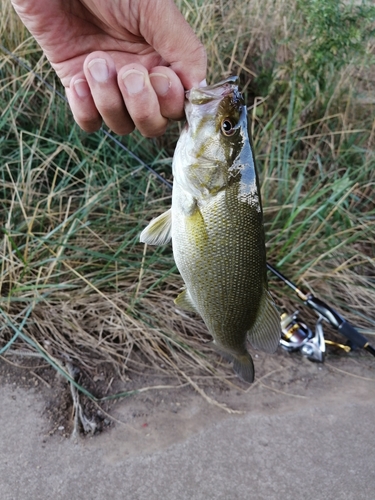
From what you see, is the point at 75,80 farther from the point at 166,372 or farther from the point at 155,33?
the point at 166,372

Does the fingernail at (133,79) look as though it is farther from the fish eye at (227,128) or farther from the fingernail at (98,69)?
the fish eye at (227,128)

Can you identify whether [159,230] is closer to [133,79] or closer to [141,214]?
[133,79]

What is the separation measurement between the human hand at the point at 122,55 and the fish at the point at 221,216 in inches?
4.4

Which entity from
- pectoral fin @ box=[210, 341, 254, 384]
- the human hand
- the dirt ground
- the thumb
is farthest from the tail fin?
the thumb

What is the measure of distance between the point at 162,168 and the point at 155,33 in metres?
1.85

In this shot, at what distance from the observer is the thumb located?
146 cm

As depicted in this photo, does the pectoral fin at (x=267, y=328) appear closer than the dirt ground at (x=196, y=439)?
Yes

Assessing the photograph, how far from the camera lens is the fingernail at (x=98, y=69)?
1415mm

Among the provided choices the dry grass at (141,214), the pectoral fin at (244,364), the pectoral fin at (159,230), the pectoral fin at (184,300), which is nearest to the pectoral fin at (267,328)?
the pectoral fin at (244,364)

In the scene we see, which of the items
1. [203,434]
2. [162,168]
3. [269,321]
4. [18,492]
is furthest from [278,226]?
[18,492]

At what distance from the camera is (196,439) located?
89.3 inches

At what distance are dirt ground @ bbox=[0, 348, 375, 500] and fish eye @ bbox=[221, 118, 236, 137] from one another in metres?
1.47

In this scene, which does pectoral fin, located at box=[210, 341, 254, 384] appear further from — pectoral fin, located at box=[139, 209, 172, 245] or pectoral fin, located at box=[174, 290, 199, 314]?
pectoral fin, located at box=[139, 209, 172, 245]

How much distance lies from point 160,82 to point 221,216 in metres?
0.43
